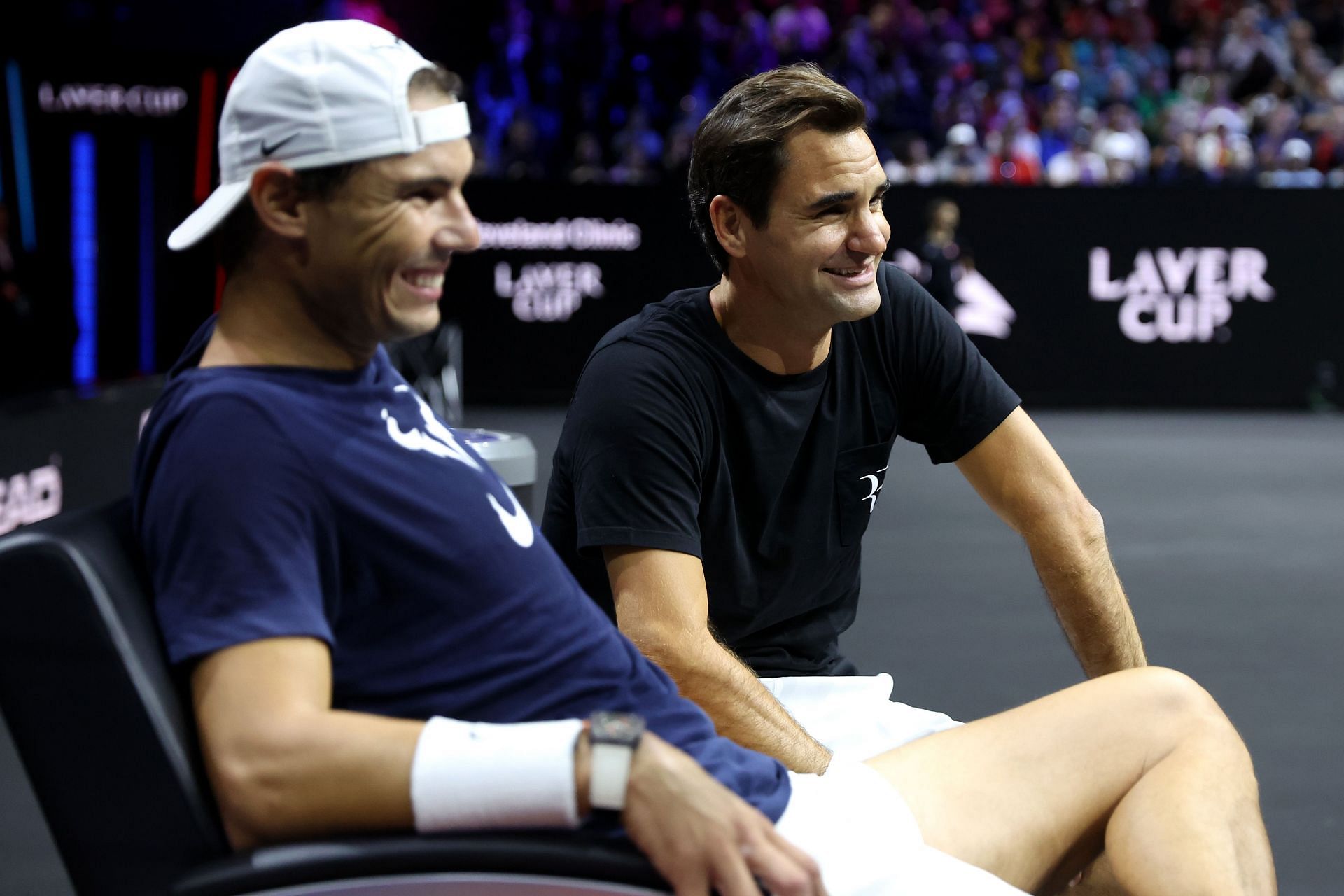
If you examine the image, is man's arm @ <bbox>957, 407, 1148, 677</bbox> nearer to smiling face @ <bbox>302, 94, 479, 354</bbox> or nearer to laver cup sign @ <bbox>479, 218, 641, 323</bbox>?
smiling face @ <bbox>302, 94, 479, 354</bbox>

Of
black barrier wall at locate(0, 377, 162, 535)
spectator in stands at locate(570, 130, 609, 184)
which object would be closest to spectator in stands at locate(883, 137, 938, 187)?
spectator in stands at locate(570, 130, 609, 184)

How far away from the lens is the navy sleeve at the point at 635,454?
187 centimetres

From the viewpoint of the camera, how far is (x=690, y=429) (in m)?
1.96

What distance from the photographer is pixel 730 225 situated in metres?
2.13

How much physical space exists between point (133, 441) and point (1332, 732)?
14.7ft

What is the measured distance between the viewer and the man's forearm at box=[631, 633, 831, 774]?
1.77 m

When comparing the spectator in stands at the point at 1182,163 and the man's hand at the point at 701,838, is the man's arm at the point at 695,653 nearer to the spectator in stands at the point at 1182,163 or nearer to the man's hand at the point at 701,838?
the man's hand at the point at 701,838

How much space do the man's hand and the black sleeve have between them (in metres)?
1.07

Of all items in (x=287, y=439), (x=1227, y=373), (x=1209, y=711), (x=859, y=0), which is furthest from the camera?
(x=859, y=0)

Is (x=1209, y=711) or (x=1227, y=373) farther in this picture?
(x=1227, y=373)

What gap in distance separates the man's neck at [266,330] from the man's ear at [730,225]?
0.85m

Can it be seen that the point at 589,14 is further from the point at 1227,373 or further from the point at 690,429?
the point at 690,429

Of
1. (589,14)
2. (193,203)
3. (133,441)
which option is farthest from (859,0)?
(133,441)

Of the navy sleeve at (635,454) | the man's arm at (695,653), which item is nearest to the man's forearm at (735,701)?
the man's arm at (695,653)
